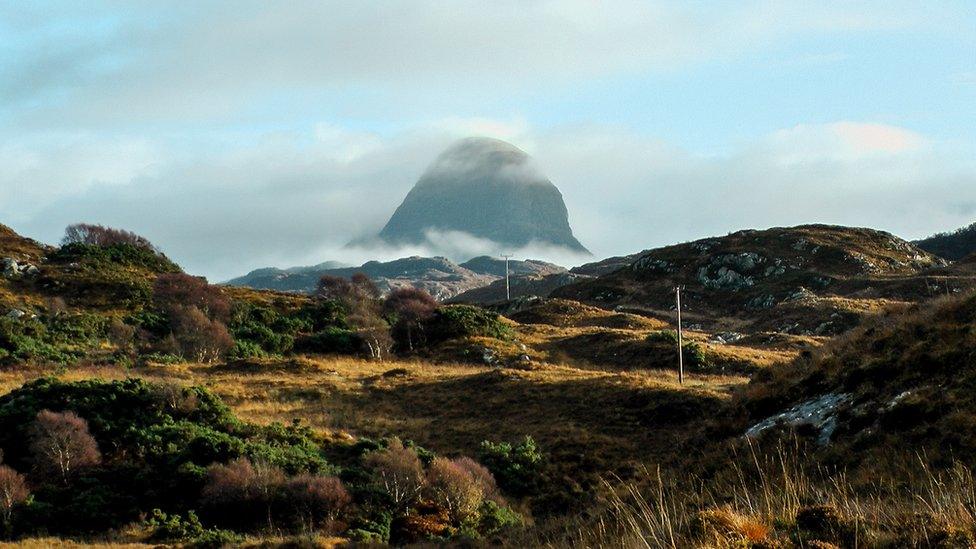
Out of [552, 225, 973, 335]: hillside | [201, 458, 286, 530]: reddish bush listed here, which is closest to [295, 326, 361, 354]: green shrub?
[201, 458, 286, 530]: reddish bush

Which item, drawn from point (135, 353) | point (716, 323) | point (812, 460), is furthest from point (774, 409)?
point (716, 323)

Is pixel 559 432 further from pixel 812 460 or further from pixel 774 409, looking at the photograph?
pixel 812 460

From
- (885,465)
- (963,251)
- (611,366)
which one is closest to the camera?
(885,465)

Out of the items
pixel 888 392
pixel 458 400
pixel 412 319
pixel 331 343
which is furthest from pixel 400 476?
pixel 412 319

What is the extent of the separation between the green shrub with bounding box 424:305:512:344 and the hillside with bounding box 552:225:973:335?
96.7 ft

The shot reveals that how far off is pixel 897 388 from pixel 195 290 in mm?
53358

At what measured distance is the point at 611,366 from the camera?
49.5 meters

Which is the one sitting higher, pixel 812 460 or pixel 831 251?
pixel 831 251

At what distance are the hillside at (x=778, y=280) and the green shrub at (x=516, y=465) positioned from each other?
154 feet

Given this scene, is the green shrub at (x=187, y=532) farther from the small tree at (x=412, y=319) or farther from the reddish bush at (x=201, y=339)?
the small tree at (x=412, y=319)

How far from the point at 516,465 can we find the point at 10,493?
601 inches

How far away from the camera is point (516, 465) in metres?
23.9

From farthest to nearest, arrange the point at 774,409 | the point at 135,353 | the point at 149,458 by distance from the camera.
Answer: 1. the point at 135,353
2. the point at 149,458
3. the point at 774,409

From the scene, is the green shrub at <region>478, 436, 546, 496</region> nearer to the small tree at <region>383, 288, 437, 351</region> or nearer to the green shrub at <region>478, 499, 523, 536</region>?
the green shrub at <region>478, 499, 523, 536</region>
